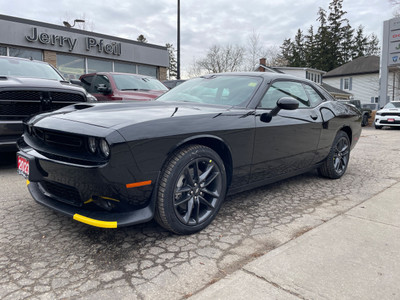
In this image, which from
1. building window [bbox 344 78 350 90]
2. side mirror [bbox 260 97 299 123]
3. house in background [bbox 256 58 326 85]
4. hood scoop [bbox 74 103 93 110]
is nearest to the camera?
hood scoop [bbox 74 103 93 110]

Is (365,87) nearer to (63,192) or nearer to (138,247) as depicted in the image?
(138,247)

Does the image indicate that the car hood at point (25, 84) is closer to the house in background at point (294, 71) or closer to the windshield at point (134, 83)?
the windshield at point (134, 83)

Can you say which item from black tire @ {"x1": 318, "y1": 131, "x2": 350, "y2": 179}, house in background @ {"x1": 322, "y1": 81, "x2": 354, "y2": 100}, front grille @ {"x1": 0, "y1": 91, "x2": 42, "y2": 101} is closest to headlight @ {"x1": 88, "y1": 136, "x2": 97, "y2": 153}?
front grille @ {"x1": 0, "y1": 91, "x2": 42, "y2": 101}

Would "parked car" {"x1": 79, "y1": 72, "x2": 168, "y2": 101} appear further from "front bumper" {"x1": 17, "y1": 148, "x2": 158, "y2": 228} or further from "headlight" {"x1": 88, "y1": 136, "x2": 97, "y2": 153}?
"headlight" {"x1": 88, "y1": 136, "x2": 97, "y2": 153}

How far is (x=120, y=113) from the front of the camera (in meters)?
2.41

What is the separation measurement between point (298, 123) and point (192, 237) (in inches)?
71.5

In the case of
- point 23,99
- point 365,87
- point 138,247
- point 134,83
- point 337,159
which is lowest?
point 138,247

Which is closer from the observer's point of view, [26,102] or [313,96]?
[313,96]

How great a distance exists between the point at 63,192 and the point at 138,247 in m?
0.68

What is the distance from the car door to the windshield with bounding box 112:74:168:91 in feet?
15.5

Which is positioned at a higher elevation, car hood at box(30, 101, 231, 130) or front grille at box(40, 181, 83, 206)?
car hood at box(30, 101, 231, 130)

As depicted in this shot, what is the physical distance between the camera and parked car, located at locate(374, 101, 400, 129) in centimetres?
1524

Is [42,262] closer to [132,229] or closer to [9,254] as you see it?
[9,254]

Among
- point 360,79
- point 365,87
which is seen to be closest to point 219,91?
point 365,87
